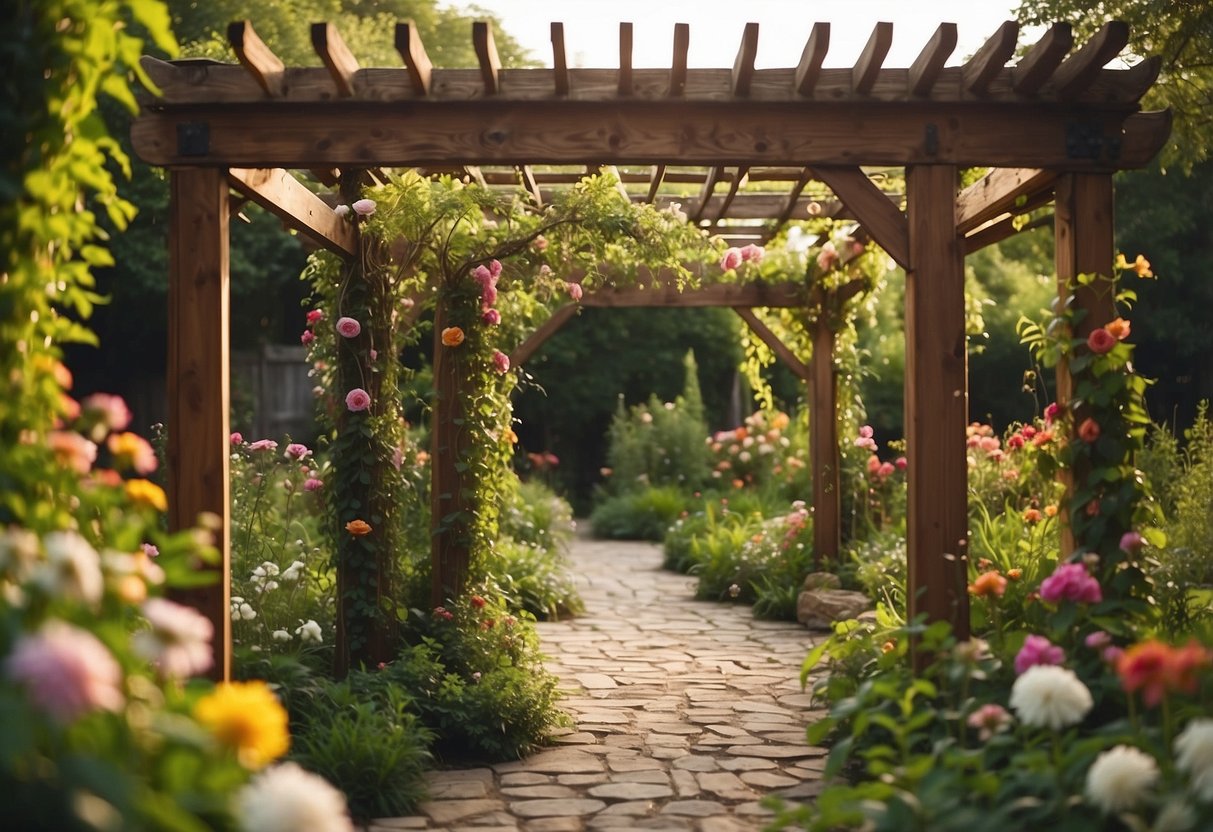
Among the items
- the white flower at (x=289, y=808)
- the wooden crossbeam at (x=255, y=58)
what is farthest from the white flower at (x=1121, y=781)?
the wooden crossbeam at (x=255, y=58)

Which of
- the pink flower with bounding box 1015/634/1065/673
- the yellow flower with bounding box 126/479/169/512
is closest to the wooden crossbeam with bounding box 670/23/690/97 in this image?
Result: the pink flower with bounding box 1015/634/1065/673

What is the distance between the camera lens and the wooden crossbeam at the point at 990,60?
394 centimetres

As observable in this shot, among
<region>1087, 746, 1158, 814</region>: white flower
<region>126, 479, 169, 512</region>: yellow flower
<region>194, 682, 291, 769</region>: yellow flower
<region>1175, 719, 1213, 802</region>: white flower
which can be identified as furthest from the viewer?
<region>126, 479, 169, 512</region>: yellow flower

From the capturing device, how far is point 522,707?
4898 millimetres

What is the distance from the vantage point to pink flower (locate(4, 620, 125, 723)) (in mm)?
1776

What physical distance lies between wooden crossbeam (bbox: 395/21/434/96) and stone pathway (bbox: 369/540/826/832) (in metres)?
2.47

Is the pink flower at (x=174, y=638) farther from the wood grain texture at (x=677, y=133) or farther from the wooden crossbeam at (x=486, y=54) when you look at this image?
the wood grain texture at (x=677, y=133)

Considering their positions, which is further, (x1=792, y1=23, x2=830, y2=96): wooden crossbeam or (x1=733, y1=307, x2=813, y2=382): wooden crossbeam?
(x1=733, y1=307, x2=813, y2=382): wooden crossbeam

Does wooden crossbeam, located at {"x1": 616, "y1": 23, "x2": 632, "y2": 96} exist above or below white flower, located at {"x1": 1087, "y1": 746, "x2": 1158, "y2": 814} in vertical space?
above

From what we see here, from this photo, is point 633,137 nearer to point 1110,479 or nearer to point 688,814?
point 1110,479

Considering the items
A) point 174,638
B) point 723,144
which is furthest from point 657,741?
point 174,638

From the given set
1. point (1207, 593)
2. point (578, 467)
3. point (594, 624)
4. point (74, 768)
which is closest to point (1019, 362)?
point (578, 467)

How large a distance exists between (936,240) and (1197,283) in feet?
35.2

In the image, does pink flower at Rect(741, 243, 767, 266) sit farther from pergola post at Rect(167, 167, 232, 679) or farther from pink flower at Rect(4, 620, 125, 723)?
pink flower at Rect(4, 620, 125, 723)
